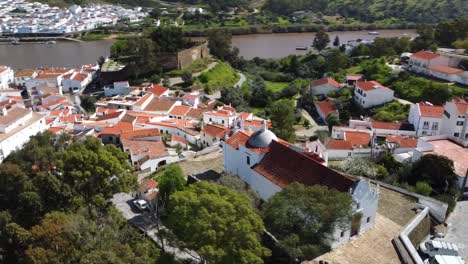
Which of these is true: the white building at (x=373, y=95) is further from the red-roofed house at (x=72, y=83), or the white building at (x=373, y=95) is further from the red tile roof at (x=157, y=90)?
the red-roofed house at (x=72, y=83)

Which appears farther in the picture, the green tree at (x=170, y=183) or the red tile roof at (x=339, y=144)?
the red tile roof at (x=339, y=144)

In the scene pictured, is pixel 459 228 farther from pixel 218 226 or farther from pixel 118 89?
pixel 118 89

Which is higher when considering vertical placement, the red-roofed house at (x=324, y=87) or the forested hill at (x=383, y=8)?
the forested hill at (x=383, y=8)

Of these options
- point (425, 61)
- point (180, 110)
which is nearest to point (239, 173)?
point (180, 110)

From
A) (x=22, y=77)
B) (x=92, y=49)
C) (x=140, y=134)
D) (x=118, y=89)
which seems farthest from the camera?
(x=92, y=49)

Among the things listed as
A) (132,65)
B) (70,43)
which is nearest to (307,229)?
(132,65)

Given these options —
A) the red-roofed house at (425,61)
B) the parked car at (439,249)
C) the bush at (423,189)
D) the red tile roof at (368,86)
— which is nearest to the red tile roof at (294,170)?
the parked car at (439,249)
